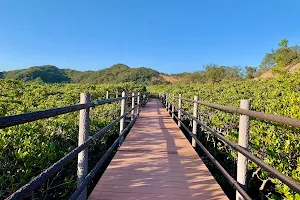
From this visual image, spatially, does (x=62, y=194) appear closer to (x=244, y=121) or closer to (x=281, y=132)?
(x=244, y=121)

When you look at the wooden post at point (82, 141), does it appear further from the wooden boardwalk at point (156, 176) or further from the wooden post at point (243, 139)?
the wooden post at point (243, 139)

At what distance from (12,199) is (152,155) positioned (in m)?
2.89

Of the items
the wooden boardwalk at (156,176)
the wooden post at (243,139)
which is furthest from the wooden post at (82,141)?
the wooden post at (243,139)

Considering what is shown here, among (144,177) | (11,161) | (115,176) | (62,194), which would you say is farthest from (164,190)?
(11,161)

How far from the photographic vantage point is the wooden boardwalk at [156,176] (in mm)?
2324

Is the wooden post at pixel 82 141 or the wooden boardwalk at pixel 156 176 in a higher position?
the wooden post at pixel 82 141

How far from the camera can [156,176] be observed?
281 cm

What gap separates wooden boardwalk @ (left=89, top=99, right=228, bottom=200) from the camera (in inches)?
91.5

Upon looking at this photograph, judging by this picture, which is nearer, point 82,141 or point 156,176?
point 82,141

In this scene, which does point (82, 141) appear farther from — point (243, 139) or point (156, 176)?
point (243, 139)

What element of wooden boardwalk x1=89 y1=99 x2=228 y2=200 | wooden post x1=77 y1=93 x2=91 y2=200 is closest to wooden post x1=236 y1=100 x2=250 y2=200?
wooden boardwalk x1=89 y1=99 x2=228 y2=200

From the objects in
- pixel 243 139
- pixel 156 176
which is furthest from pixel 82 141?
pixel 243 139

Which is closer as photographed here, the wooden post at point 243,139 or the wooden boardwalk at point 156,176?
the wooden post at point 243,139

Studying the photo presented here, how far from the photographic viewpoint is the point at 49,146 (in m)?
2.40
